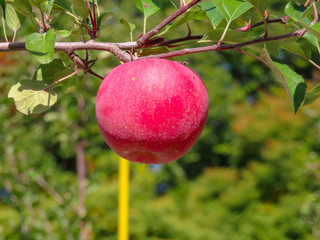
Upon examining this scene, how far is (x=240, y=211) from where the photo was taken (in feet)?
15.1

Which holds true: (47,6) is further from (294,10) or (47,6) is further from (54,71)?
(294,10)

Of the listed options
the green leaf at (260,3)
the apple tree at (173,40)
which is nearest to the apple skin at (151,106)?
the apple tree at (173,40)

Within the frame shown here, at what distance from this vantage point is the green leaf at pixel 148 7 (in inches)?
27.5

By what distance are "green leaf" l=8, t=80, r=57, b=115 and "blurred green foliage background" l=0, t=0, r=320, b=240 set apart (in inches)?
11.1

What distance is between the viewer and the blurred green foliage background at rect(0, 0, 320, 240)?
1971mm

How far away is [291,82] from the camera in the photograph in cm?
54

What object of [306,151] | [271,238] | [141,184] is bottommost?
[271,238]

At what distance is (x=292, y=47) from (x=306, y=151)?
12.3 ft

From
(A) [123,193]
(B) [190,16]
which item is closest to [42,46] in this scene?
(B) [190,16]

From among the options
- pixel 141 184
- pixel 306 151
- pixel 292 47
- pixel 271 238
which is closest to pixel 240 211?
pixel 271 238

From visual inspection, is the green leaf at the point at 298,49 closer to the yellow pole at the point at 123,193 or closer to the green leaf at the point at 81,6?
the green leaf at the point at 81,6

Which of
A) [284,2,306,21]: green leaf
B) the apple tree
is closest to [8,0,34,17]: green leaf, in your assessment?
Answer: the apple tree

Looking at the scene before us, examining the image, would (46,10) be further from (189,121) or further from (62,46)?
(189,121)

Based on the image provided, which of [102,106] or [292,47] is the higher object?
[292,47]
